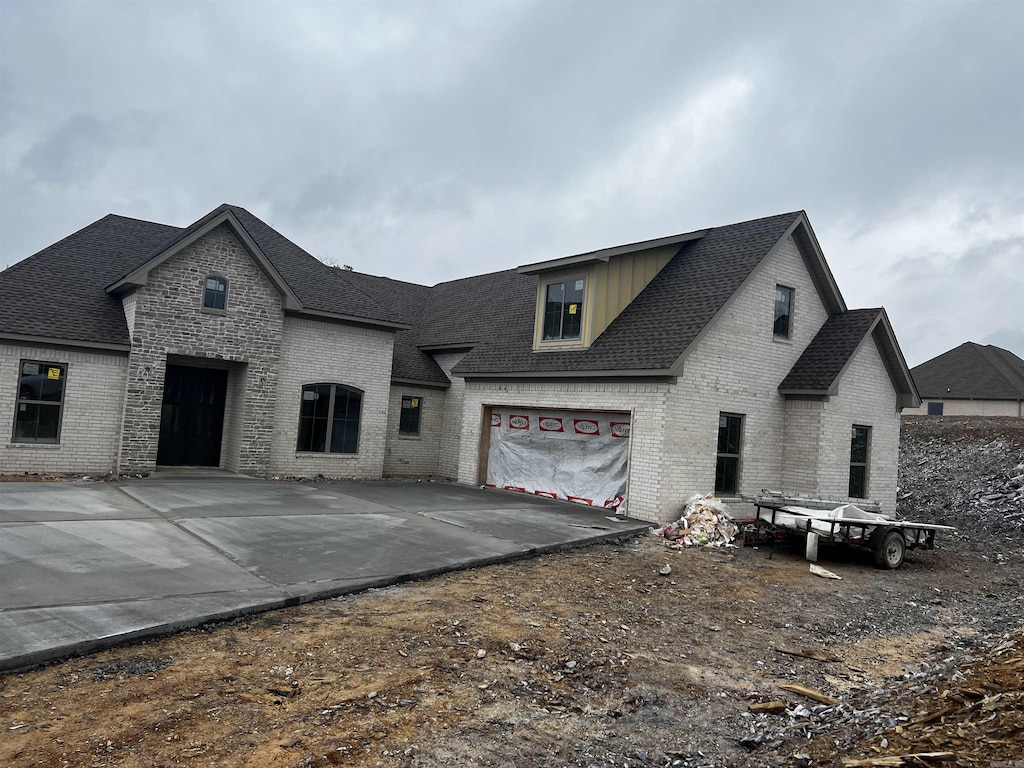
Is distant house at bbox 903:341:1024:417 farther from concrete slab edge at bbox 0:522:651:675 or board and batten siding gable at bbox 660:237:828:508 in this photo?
concrete slab edge at bbox 0:522:651:675

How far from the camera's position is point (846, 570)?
11695 millimetres

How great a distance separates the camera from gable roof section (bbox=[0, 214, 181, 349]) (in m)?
15.0

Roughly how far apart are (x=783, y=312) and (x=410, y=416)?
36.1 feet

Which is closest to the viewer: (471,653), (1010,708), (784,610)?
(1010,708)

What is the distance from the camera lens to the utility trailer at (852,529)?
38.6 ft

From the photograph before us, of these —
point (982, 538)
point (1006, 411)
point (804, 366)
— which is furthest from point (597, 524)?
point (1006, 411)

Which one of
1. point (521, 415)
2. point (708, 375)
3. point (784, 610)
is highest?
point (708, 375)

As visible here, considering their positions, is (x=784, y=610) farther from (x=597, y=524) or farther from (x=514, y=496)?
(x=514, y=496)

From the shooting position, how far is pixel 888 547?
11.9m

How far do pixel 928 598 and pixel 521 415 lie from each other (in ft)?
32.9

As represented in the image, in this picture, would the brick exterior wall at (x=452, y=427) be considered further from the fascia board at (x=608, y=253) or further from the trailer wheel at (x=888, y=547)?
the trailer wheel at (x=888, y=547)

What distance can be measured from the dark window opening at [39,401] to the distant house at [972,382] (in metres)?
43.8

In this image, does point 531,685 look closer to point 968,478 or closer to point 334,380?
point 334,380

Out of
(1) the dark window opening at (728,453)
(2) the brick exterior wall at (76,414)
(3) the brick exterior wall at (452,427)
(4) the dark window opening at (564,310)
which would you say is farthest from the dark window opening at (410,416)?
(1) the dark window opening at (728,453)
